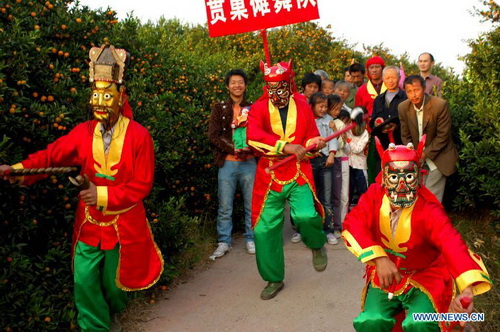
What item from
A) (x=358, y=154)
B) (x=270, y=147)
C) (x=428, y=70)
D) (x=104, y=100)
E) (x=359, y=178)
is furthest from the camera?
(x=428, y=70)

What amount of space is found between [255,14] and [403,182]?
3755 millimetres

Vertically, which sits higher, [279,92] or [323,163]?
[279,92]

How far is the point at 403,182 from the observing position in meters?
3.54

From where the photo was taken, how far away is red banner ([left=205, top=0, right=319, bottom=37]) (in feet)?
21.6

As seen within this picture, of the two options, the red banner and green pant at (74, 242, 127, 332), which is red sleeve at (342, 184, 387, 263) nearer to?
green pant at (74, 242, 127, 332)

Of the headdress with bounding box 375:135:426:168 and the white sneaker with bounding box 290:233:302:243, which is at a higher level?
the headdress with bounding box 375:135:426:168

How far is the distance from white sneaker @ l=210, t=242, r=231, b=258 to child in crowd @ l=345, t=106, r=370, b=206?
196 cm

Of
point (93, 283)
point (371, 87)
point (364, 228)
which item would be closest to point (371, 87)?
point (371, 87)

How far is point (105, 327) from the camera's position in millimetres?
4230

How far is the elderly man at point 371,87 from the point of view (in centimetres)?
786

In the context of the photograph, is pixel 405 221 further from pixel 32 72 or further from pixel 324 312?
pixel 32 72

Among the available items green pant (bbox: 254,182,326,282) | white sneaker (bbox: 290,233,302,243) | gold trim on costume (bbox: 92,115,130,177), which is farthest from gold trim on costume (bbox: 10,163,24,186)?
white sneaker (bbox: 290,233,302,243)

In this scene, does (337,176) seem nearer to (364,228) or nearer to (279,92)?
(279,92)

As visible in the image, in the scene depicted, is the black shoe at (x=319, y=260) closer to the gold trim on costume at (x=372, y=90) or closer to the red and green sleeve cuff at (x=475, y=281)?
the red and green sleeve cuff at (x=475, y=281)
